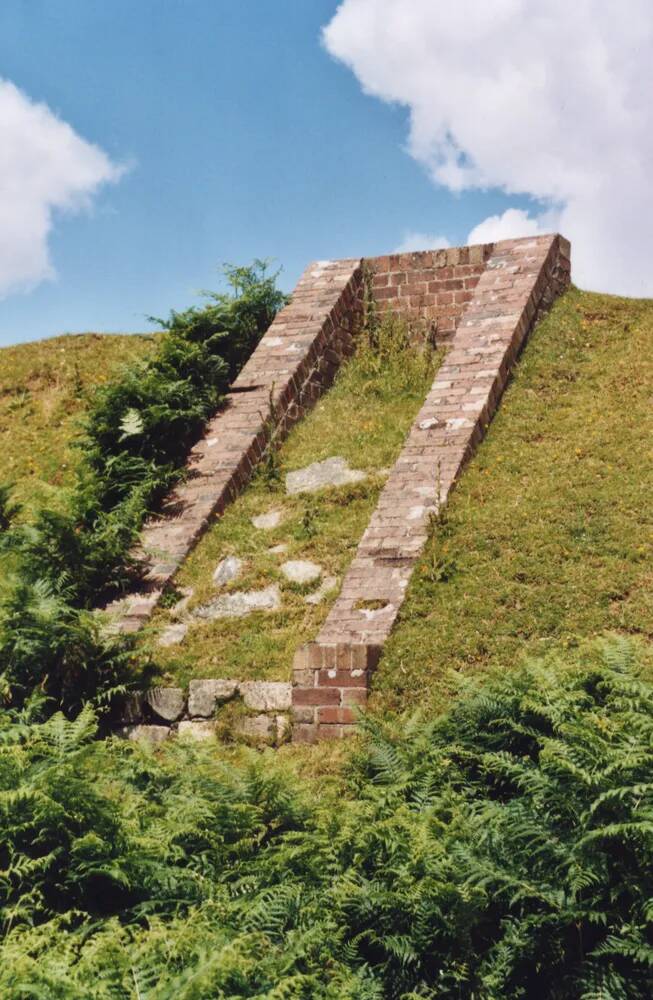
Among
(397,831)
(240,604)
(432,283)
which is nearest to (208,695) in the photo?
(240,604)

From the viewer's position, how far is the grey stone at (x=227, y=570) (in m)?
9.40

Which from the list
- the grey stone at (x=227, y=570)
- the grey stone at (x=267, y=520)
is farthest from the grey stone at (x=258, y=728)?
the grey stone at (x=267, y=520)

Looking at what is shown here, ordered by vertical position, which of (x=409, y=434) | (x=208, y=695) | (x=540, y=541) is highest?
(x=409, y=434)

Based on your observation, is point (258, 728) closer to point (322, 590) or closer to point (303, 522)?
point (322, 590)

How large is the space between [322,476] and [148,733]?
11.9 ft

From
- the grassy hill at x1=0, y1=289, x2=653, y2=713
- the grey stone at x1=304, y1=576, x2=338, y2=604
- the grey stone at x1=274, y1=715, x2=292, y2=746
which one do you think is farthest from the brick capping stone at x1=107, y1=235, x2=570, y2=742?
the grey stone at x1=304, y1=576, x2=338, y2=604

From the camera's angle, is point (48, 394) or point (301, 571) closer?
point (301, 571)

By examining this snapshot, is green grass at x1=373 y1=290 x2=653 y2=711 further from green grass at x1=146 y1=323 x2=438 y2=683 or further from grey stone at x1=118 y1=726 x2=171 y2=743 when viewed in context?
grey stone at x1=118 y1=726 x2=171 y2=743

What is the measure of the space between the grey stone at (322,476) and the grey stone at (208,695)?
9.58ft

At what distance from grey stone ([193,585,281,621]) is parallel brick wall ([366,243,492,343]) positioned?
5.97 m

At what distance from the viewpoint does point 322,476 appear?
10617 mm

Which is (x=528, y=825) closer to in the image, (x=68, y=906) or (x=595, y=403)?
(x=68, y=906)

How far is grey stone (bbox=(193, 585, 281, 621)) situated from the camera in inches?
351

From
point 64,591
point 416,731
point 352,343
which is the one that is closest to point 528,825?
point 416,731
